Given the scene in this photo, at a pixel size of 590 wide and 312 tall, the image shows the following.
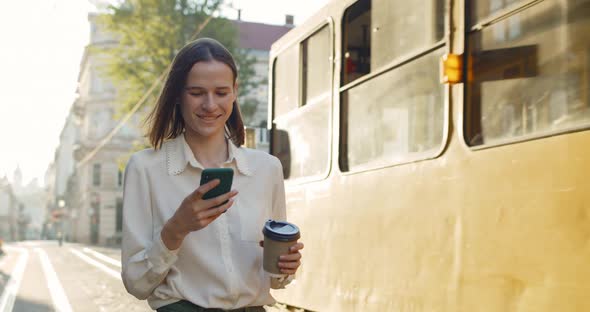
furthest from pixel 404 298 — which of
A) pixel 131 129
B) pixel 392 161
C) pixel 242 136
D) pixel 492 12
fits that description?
pixel 131 129

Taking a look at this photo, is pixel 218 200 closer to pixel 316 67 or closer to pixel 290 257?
pixel 290 257

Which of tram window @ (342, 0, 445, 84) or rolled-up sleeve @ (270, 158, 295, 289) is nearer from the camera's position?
rolled-up sleeve @ (270, 158, 295, 289)

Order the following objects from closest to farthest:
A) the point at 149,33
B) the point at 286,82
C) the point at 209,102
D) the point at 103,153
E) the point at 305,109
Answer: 1. the point at 209,102
2. the point at 305,109
3. the point at 286,82
4. the point at 149,33
5. the point at 103,153

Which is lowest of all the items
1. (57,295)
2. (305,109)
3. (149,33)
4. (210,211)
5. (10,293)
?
(10,293)

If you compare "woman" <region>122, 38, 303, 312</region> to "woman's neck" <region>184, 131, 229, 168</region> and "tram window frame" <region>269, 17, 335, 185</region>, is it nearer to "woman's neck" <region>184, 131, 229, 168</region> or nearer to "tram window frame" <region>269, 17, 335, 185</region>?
"woman's neck" <region>184, 131, 229, 168</region>

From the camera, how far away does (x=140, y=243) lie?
90.5 inches

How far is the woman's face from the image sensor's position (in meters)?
2.36

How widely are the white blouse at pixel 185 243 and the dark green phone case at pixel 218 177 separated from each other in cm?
24

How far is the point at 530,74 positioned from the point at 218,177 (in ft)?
5.42

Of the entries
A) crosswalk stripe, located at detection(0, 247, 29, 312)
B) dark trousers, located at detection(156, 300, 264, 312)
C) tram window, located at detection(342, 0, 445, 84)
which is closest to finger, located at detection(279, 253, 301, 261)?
dark trousers, located at detection(156, 300, 264, 312)

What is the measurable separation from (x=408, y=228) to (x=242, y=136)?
1.89 m

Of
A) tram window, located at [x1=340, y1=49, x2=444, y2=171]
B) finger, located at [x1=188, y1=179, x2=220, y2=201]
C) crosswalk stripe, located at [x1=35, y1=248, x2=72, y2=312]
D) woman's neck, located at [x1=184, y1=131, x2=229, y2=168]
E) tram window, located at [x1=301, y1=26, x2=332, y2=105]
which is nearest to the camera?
finger, located at [x1=188, y1=179, x2=220, y2=201]

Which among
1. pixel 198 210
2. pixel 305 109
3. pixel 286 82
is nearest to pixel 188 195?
pixel 198 210

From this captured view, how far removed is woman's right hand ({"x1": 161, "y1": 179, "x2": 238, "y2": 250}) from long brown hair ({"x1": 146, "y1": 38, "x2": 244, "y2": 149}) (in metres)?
0.37
